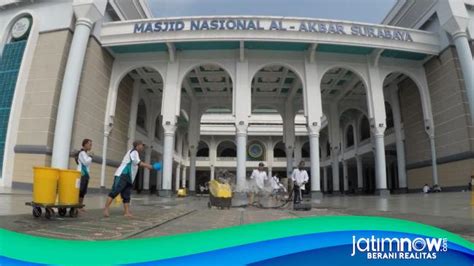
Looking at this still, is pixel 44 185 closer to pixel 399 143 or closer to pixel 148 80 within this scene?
pixel 148 80

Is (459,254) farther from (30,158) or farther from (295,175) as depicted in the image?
(30,158)

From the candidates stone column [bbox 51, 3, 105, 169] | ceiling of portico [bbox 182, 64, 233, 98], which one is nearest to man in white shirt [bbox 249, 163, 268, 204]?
stone column [bbox 51, 3, 105, 169]

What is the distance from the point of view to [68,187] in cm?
486

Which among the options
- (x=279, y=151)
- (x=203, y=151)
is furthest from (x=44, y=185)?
(x=279, y=151)

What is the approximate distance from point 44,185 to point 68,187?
1.46ft

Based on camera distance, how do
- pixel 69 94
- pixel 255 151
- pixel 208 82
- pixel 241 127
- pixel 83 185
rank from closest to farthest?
1. pixel 83 185
2. pixel 69 94
3. pixel 241 127
4. pixel 208 82
5. pixel 255 151

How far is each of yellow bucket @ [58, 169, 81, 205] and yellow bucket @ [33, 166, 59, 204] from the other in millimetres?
242

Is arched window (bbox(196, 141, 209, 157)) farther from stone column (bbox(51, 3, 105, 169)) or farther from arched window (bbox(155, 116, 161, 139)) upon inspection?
stone column (bbox(51, 3, 105, 169))

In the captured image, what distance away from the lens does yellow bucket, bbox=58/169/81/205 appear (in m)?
4.80

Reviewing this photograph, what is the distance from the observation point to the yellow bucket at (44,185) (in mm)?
4355

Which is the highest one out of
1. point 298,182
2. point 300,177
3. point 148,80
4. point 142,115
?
point 148,80

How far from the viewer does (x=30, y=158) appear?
14023 millimetres

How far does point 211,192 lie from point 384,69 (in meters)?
14.7

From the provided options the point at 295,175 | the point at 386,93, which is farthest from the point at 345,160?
the point at 295,175
